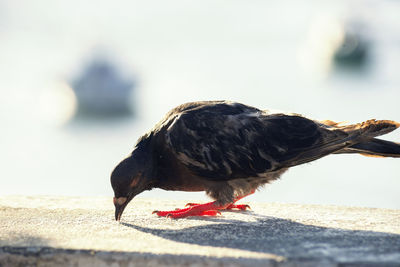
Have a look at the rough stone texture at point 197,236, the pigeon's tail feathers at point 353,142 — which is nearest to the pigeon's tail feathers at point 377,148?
the pigeon's tail feathers at point 353,142

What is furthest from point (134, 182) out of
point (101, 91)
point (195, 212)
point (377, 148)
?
point (101, 91)

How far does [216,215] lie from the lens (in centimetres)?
505

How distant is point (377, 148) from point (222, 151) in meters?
1.38

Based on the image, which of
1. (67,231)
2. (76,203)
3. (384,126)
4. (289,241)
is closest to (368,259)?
(289,241)

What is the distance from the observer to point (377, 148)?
4.70 m

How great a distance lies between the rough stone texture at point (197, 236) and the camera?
138 inches

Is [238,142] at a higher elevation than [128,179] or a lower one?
higher

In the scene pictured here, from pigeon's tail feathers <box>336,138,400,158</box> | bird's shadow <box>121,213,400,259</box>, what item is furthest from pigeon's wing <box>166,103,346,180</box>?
bird's shadow <box>121,213,400,259</box>

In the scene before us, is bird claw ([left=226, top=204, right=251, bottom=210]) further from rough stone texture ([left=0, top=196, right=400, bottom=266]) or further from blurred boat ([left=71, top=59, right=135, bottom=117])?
blurred boat ([left=71, top=59, right=135, bottom=117])

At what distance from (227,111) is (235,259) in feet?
6.69

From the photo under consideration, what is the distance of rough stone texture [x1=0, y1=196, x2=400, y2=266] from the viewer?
351 centimetres

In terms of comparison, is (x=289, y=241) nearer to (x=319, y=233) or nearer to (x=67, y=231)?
(x=319, y=233)

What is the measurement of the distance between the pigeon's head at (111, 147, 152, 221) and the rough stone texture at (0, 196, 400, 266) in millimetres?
177

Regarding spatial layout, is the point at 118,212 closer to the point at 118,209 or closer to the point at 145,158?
the point at 118,209
